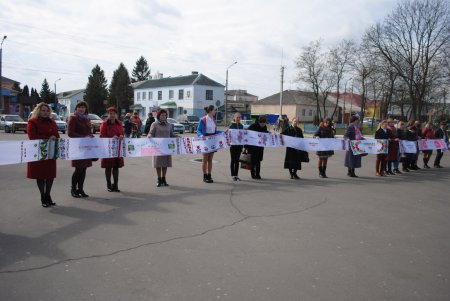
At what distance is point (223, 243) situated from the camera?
206 inches

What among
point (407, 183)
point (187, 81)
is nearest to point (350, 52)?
point (187, 81)

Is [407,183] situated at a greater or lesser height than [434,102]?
lesser

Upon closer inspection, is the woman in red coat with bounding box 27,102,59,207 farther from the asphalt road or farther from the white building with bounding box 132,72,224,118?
the white building with bounding box 132,72,224,118

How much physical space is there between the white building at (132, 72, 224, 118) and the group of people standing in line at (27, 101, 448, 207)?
170 feet

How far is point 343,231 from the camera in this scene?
19.4 ft

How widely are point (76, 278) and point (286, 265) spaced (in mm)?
2376

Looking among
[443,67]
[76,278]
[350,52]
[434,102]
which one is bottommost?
[76,278]

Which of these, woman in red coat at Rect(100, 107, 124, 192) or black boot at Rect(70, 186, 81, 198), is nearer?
black boot at Rect(70, 186, 81, 198)

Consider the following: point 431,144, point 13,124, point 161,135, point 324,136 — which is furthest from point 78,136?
point 13,124

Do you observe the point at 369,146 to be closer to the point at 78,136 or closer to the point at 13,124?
the point at 78,136

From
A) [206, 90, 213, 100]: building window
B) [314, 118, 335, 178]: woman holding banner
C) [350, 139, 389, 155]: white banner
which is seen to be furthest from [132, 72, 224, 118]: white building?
[350, 139, 389, 155]: white banner

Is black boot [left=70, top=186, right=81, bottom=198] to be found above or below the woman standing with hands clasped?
below

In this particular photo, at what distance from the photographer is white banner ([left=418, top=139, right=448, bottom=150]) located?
1479cm

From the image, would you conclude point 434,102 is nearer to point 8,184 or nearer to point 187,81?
point 187,81
